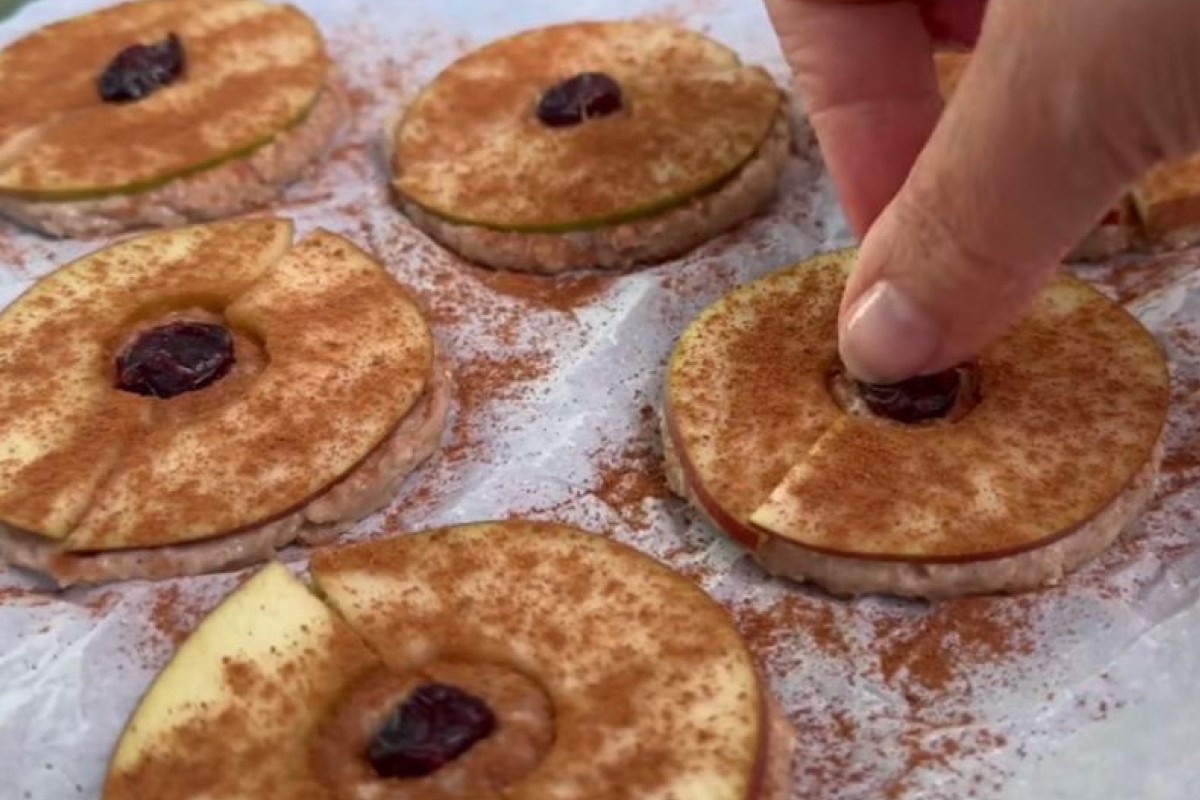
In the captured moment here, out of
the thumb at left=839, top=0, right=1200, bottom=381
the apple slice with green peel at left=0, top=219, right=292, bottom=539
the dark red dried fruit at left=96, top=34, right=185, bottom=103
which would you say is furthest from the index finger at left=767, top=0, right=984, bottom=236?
the dark red dried fruit at left=96, top=34, right=185, bottom=103

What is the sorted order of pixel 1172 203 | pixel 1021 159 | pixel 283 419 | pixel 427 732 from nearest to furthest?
pixel 1021 159, pixel 427 732, pixel 283 419, pixel 1172 203

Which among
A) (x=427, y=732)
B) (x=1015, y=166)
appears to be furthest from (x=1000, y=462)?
(x=427, y=732)

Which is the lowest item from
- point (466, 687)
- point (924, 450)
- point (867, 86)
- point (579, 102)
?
point (924, 450)

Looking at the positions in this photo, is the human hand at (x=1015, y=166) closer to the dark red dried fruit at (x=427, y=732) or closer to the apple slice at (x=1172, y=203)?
the dark red dried fruit at (x=427, y=732)

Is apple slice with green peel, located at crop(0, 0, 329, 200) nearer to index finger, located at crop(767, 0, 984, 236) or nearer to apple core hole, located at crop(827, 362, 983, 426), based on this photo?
index finger, located at crop(767, 0, 984, 236)

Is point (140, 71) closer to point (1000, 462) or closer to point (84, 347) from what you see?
point (84, 347)
